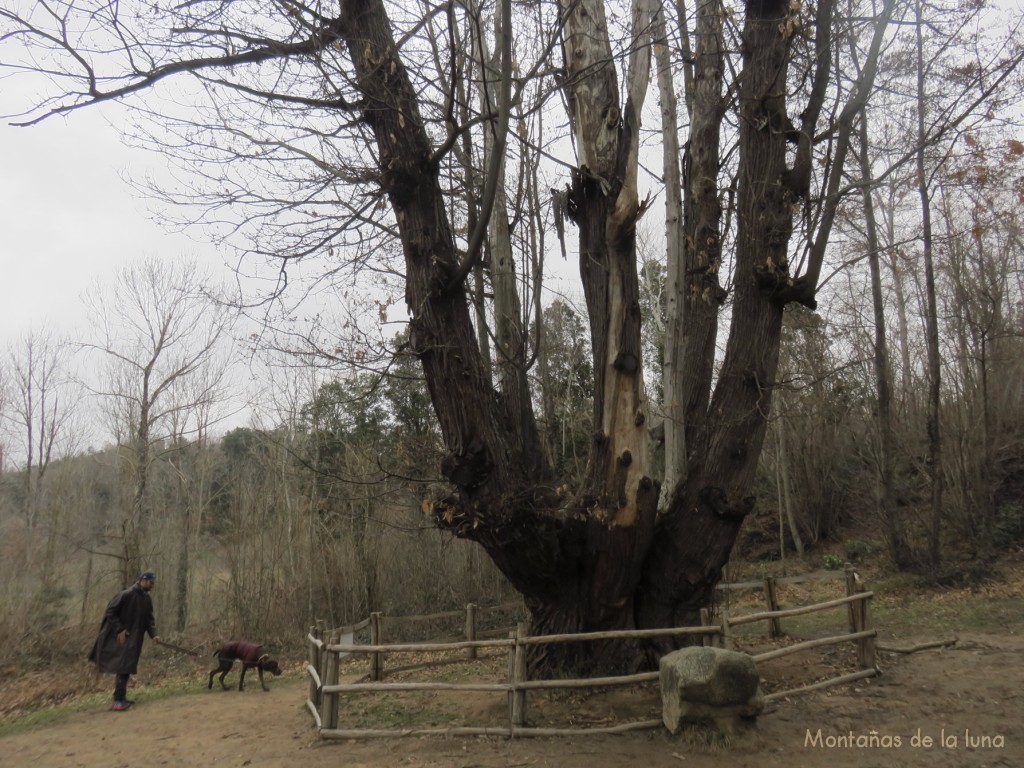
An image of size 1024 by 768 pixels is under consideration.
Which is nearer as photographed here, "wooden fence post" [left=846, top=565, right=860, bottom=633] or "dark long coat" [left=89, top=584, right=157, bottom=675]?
"wooden fence post" [left=846, top=565, right=860, bottom=633]

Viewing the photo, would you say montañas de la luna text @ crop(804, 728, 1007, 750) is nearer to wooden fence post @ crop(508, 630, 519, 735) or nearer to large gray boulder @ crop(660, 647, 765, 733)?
large gray boulder @ crop(660, 647, 765, 733)

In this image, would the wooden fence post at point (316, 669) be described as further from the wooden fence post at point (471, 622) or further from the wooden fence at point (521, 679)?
the wooden fence post at point (471, 622)

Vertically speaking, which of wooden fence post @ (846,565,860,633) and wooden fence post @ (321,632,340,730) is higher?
wooden fence post @ (846,565,860,633)

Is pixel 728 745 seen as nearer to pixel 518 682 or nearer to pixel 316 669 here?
pixel 518 682

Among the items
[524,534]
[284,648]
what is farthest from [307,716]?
[284,648]

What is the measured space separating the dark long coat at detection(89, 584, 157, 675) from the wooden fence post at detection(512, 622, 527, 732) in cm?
529

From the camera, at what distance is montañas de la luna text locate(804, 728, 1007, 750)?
571 centimetres

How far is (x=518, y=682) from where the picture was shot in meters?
6.66

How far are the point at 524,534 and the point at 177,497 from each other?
1804cm

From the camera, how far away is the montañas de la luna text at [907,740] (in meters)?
5.71

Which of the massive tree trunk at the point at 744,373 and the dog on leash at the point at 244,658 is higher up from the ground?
the massive tree trunk at the point at 744,373

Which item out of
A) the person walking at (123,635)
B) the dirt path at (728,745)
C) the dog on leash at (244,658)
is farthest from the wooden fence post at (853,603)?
the person walking at (123,635)

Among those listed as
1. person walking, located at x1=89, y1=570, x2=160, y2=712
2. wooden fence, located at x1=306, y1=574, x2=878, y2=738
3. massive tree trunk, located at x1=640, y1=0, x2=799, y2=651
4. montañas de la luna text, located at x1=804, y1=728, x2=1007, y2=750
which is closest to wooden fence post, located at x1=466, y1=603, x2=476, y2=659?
wooden fence, located at x1=306, y1=574, x2=878, y2=738

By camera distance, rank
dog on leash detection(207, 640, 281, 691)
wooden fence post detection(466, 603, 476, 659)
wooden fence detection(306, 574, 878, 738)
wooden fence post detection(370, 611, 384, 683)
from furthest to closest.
Answer: wooden fence post detection(466, 603, 476, 659)
dog on leash detection(207, 640, 281, 691)
wooden fence post detection(370, 611, 384, 683)
wooden fence detection(306, 574, 878, 738)
